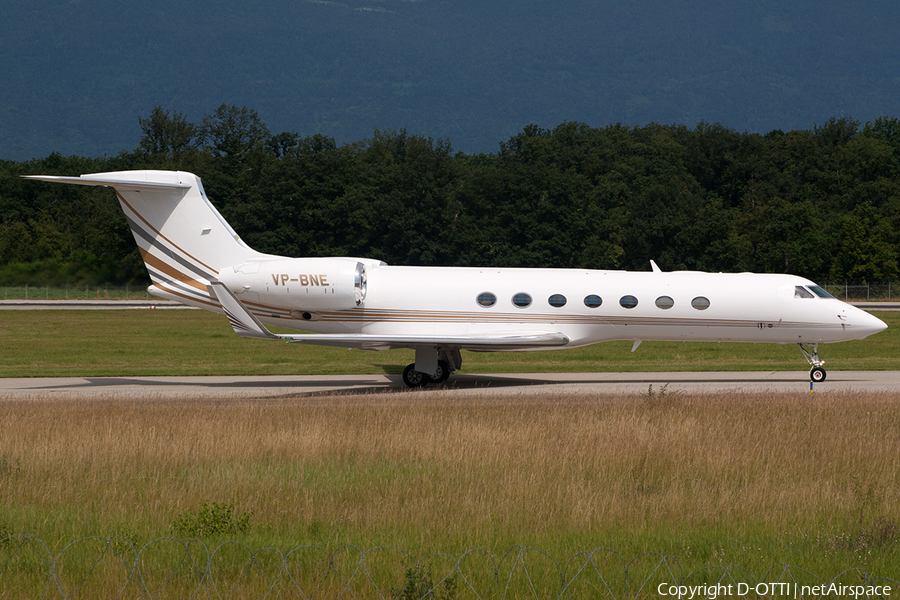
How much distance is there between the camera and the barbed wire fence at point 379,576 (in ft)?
24.3

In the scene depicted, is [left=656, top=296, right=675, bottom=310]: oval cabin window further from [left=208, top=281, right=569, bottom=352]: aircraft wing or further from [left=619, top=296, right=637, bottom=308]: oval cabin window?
[left=208, top=281, right=569, bottom=352]: aircraft wing

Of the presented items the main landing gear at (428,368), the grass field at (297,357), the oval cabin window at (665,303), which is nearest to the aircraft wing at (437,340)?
the main landing gear at (428,368)

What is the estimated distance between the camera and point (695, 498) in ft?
33.8

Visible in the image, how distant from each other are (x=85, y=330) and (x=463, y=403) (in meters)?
27.5

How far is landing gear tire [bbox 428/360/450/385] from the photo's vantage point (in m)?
23.1

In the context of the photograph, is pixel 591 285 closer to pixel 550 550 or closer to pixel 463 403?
pixel 463 403

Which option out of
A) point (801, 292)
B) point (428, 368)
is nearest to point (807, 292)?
point (801, 292)

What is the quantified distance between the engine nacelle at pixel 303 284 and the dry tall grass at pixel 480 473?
18.1ft

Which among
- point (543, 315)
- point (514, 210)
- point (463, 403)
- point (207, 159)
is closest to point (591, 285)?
point (543, 315)

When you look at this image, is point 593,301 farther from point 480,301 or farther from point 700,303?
point 480,301

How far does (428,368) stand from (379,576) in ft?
48.9

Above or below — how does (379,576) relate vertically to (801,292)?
below

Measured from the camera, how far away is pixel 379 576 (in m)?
7.88

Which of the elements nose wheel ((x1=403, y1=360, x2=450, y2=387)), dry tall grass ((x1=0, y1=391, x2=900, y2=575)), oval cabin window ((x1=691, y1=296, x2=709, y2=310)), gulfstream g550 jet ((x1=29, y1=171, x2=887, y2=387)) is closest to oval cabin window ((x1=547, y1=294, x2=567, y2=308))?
gulfstream g550 jet ((x1=29, y1=171, x2=887, y2=387))
